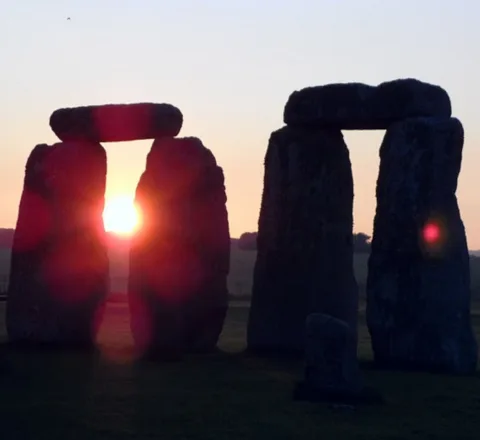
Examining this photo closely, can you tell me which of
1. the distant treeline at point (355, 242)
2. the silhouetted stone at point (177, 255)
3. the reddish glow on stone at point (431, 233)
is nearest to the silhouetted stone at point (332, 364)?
the reddish glow on stone at point (431, 233)

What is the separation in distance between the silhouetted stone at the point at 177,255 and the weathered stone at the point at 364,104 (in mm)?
1964

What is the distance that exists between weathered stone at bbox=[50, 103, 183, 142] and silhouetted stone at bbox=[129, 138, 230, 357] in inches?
14.4

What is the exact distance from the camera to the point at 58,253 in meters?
21.6

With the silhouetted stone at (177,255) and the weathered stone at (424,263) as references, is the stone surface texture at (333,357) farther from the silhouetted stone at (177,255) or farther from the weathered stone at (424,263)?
the silhouetted stone at (177,255)

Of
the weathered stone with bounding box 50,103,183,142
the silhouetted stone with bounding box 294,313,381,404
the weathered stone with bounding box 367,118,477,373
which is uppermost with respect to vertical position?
the weathered stone with bounding box 50,103,183,142

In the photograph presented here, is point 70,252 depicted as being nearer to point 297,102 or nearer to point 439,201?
point 297,102

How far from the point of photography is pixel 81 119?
2166cm

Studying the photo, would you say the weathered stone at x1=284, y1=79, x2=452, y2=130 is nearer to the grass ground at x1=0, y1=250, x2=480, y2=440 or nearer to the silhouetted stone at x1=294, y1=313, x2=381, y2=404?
the grass ground at x1=0, y1=250, x2=480, y2=440

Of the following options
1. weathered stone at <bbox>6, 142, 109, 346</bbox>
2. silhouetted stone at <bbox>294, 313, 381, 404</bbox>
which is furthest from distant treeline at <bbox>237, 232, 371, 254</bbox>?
silhouetted stone at <bbox>294, 313, 381, 404</bbox>

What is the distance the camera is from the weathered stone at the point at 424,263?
1794 cm

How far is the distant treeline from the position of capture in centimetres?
8844

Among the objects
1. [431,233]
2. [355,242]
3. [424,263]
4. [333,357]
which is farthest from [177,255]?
[355,242]

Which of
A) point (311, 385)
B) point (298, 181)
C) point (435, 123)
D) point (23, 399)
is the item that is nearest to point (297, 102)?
point (298, 181)

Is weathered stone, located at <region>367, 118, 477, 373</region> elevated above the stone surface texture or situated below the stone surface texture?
above
